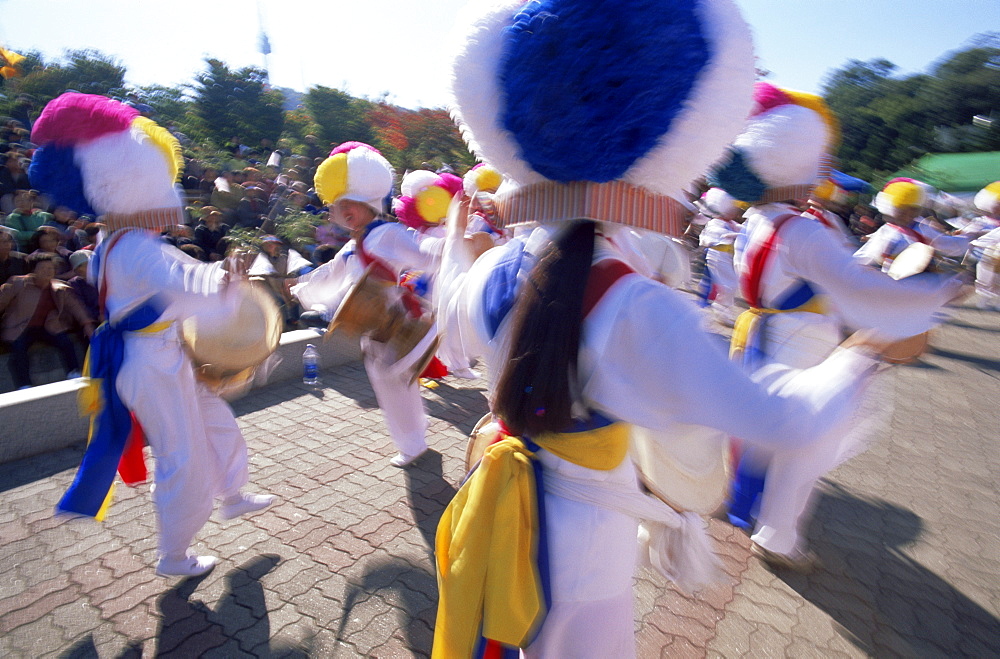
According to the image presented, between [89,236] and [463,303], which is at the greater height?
[463,303]

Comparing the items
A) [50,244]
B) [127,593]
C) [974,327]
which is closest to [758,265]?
[127,593]

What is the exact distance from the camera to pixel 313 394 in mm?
5195

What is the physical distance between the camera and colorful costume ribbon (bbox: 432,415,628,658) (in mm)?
1327

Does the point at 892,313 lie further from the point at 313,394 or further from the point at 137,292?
the point at 313,394

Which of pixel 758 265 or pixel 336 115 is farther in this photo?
pixel 336 115

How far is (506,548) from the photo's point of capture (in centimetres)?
134

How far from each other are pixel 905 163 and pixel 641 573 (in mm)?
20235

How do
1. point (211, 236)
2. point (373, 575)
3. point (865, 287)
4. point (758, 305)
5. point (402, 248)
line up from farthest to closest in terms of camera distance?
point (211, 236) → point (402, 248) → point (758, 305) → point (373, 575) → point (865, 287)

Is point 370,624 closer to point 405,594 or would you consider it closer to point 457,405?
point 405,594

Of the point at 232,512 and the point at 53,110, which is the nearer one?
the point at 53,110

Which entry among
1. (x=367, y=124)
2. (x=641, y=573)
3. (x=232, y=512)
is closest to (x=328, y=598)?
(x=232, y=512)

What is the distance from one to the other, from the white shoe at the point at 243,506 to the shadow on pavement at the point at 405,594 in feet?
2.53

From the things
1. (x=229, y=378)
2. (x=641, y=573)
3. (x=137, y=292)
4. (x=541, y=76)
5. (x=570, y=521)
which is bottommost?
(x=641, y=573)

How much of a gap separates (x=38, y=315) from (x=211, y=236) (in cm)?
235
